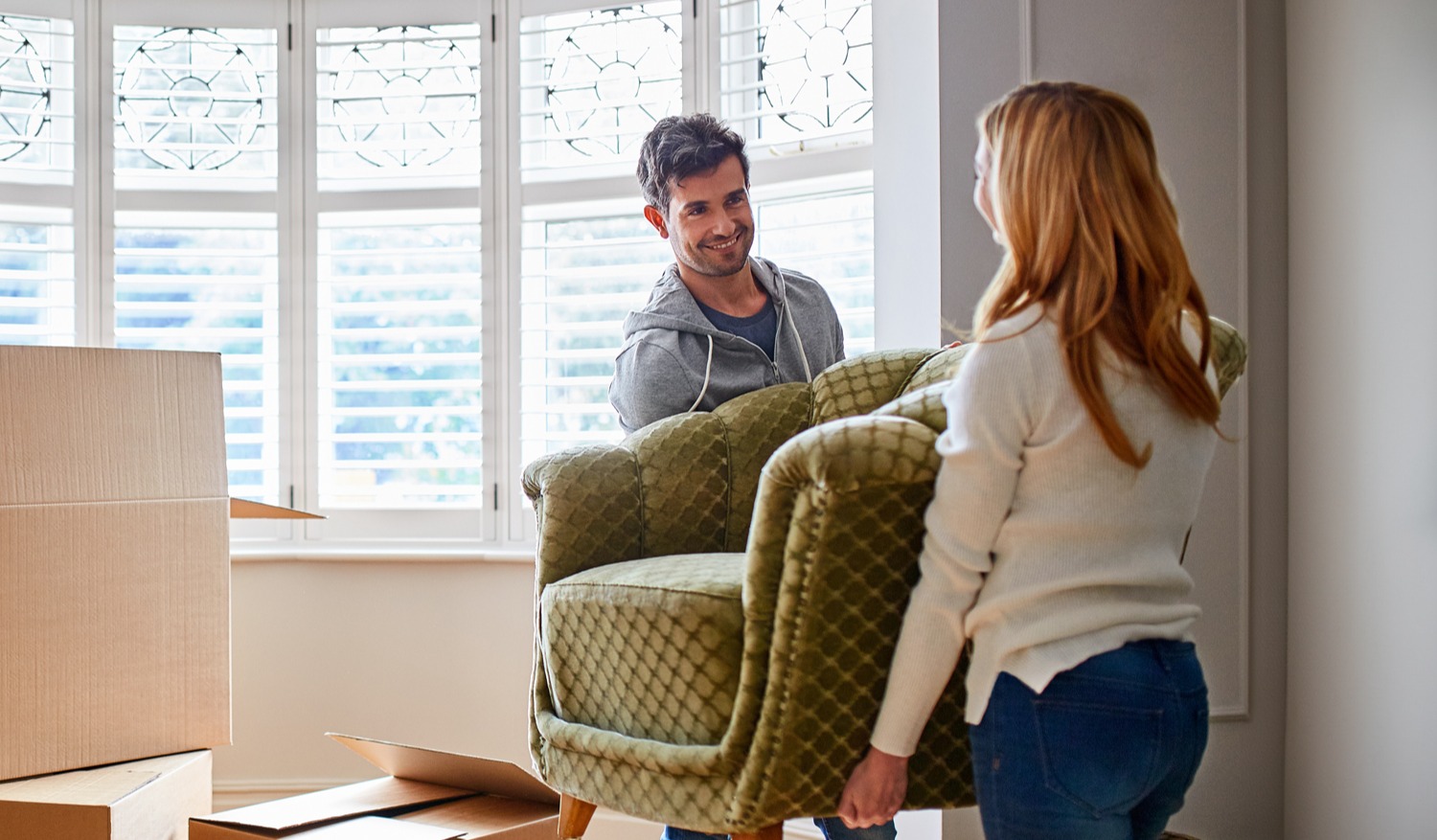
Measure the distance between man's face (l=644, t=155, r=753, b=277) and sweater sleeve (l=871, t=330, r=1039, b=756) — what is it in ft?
2.97

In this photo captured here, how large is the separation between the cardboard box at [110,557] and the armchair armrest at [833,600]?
3.72 feet

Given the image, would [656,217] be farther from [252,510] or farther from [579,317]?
[252,510]

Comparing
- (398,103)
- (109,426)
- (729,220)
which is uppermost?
(398,103)

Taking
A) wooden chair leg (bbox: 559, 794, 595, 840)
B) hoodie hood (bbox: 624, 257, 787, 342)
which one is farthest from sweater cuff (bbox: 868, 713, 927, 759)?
hoodie hood (bbox: 624, 257, 787, 342)

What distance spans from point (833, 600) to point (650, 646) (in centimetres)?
27

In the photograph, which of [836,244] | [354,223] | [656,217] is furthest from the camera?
A: [354,223]

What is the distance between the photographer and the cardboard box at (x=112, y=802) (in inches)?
62.4

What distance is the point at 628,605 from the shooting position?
53.0 inches

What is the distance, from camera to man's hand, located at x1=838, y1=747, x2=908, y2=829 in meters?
1.16

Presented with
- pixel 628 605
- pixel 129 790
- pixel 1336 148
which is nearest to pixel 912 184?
pixel 1336 148

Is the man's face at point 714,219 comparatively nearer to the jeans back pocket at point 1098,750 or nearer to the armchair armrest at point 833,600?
the armchair armrest at point 833,600

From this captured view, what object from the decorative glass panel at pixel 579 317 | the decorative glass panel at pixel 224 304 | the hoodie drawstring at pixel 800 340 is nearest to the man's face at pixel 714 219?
the hoodie drawstring at pixel 800 340

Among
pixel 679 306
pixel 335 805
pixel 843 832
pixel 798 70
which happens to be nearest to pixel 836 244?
pixel 798 70

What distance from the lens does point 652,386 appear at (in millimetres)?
1870
